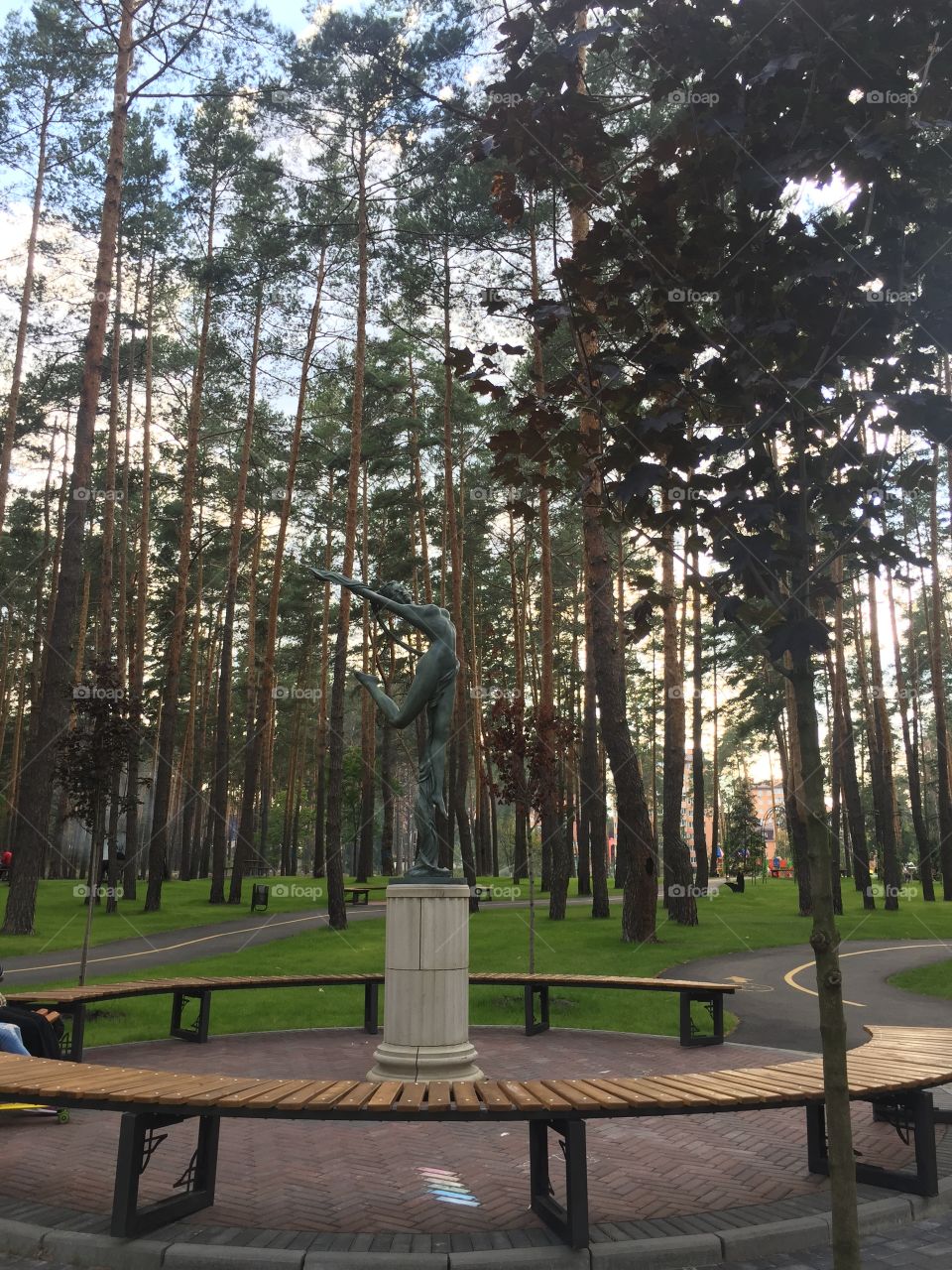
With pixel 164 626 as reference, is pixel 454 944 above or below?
below

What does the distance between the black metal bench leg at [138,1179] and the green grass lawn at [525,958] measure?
5.49 m

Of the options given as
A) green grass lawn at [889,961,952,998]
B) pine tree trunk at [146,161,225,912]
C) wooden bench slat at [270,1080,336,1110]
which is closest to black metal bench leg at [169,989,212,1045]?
wooden bench slat at [270,1080,336,1110]

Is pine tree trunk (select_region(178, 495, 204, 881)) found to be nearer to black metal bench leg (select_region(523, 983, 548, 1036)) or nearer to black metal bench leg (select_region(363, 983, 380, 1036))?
black metal bench leg (select_region(363, 983, 380, 1036))

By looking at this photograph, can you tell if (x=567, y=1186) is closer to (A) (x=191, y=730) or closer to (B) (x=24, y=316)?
(B) (x=24, y=316)

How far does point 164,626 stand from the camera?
134 ft

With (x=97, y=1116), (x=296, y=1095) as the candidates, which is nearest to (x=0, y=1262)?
(x=296, y=1095)

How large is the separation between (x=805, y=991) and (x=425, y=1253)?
10390 mm

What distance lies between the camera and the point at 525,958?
16.3 metres

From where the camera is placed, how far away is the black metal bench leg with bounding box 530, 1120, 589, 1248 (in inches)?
176

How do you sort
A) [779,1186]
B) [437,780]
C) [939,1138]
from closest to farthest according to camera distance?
[779,1186], [939,1138], [437,780]

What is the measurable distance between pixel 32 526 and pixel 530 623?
69.0 feet

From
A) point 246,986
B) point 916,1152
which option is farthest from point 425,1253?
point 246,986

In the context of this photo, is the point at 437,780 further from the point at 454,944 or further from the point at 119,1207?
the point at 119,1207

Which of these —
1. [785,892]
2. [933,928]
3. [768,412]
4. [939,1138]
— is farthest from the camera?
[785,892]
